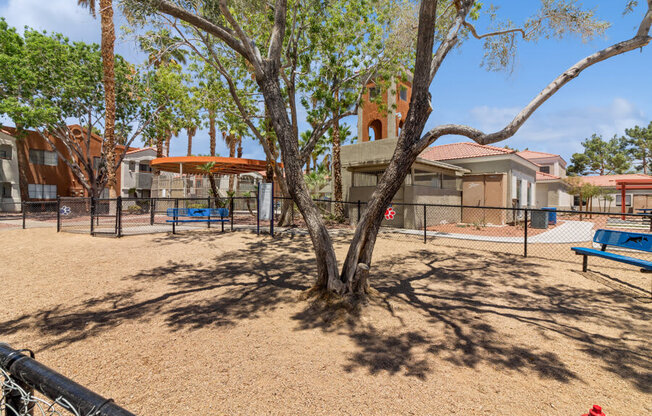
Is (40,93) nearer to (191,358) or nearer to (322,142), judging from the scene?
(322,142)

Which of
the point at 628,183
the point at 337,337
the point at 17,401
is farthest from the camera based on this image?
the point at 628,183

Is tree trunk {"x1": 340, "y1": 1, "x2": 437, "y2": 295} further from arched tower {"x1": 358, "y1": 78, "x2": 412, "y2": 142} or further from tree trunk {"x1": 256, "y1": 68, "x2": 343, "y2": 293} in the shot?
arched tower {"x1": 358, "y1": 78, "x2": 412, "y2": 142}

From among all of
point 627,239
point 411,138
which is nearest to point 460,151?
point 627,239

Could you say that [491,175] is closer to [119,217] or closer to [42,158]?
[119,217]

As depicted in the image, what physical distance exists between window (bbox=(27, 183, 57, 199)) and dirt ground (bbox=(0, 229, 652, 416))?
26.3 meters

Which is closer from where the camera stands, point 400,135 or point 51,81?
point 400,135

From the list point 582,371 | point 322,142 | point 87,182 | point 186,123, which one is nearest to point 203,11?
point 582,371

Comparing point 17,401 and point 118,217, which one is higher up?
point 118,217

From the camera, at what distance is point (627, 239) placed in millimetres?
6293

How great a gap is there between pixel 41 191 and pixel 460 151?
34320 mm

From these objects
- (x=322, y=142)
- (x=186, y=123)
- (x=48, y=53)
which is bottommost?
(x=322, y=142)

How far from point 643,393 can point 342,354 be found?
2.73m

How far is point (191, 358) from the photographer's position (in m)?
3.30

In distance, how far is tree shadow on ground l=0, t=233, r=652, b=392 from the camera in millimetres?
3312
